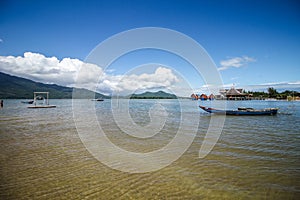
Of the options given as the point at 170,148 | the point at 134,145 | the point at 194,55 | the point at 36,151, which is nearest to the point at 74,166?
the point at 36,151

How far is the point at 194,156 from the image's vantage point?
26.7ft

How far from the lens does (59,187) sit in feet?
16.7

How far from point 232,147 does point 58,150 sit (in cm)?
875

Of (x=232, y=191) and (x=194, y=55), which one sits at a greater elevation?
(x=194, y=55)

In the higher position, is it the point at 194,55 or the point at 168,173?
the point at 194,55

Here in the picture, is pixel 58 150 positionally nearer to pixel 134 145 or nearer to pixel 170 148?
pixel 134 145

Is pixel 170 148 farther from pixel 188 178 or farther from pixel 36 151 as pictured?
pixel 36 151

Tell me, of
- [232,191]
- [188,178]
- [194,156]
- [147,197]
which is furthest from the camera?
[194,156]

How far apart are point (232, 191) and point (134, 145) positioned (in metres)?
6.04

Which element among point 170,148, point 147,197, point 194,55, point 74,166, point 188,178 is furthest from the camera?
point 194,55

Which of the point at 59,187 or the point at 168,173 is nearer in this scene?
the point at 59,187

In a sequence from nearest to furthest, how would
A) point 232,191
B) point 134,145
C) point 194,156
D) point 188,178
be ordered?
point 232,191, point 188,178, point 194,156, point 134,145

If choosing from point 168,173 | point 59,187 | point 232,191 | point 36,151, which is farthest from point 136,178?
point 36,151

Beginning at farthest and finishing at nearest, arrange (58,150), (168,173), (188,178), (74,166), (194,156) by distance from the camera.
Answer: (58,150) < (194,156) < (74,166) < (168,173) < (188,178)
